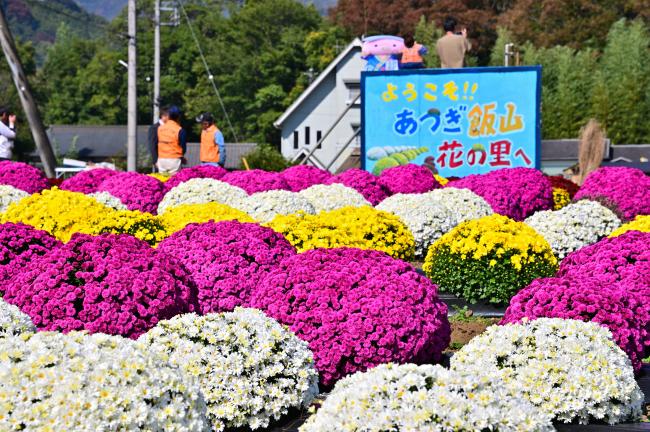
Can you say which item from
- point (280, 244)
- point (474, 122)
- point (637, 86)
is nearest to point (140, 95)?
point (637, 86)

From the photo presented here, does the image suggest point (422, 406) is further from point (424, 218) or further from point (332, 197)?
point (332, 197)

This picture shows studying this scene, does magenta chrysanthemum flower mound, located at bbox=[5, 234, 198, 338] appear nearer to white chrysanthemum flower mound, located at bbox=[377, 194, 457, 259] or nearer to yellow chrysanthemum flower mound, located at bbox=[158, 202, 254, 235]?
yellow chrysanthemum flower mound, located at bbox=[158, 202, 254, 235]

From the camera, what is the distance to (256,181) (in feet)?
58.7

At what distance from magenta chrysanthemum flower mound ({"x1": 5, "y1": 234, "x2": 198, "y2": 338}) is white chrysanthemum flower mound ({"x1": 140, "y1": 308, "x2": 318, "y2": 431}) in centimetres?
108

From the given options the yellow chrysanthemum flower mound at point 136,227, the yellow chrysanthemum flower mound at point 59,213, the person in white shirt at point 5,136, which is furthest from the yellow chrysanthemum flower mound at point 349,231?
the person in white shirt at point 5,136

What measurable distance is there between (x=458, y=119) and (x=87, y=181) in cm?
782

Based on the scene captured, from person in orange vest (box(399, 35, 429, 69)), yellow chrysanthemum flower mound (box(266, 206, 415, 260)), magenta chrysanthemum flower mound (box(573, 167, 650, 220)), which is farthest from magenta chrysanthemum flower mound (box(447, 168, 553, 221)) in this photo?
person in orange vest (box(399, 35, 429, 69))

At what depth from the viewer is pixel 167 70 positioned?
114 m

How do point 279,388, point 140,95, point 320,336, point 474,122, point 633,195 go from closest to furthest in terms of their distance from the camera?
point 279,388 → point 320,336 → point 633,195 → point 474,122 → point 140,95

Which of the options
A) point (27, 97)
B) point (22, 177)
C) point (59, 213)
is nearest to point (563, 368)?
point (59, 213)

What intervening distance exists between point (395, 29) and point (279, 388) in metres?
86.7

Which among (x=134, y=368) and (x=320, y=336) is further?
(x=320, y=336)

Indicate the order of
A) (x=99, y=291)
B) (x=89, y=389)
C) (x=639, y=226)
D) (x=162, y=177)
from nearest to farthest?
(x=89, y=389)
(x=99, y=291)
(x=639, y=226)
(x=162, y=177)

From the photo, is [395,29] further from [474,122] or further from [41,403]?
[41,403]
